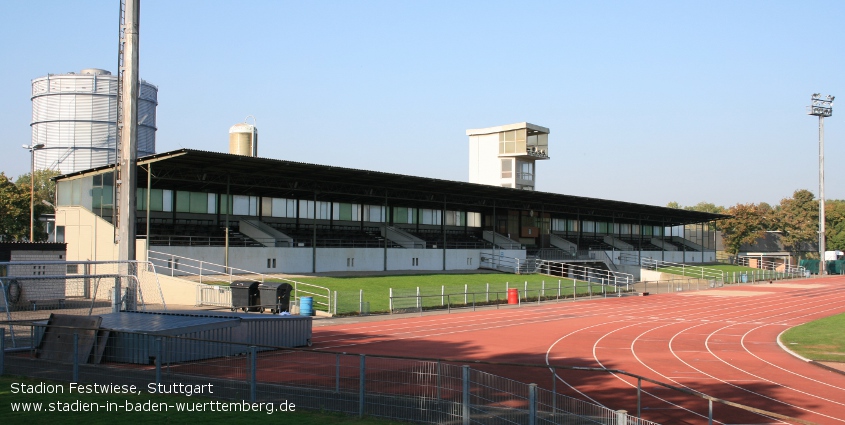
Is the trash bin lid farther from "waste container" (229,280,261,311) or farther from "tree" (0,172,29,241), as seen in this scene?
"tree" (0,172,29,241)

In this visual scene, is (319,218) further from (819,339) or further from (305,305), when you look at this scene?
(819,339)

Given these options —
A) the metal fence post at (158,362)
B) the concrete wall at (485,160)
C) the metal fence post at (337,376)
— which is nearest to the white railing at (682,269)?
the concrete wall at (485,160)

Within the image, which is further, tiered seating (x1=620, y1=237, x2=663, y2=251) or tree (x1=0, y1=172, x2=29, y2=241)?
tiered seating (x1=620, y1=237, x2=663, y2=251)

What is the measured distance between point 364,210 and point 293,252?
1469 cm

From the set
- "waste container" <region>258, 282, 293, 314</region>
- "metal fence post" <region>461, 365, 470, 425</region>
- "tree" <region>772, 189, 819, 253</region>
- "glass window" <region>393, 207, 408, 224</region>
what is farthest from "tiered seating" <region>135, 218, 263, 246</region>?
"tree" <region>772, 189, 819, 253</region>

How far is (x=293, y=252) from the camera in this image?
4812 cm

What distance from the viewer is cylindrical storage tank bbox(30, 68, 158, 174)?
8538 centimetres

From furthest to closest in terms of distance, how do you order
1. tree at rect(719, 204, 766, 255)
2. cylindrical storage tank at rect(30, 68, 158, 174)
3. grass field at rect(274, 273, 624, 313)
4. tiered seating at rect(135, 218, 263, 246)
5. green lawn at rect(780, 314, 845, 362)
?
tree at rect(719, 204, 766, 255) → cylindrical storage tank at rect(30, 68, 158, 174) → tiered seating at rect(135, 218, 263, 246) → grass field at rect(274, 273, 624, 313) → green lawn at rect(780, 314, 845, 362)

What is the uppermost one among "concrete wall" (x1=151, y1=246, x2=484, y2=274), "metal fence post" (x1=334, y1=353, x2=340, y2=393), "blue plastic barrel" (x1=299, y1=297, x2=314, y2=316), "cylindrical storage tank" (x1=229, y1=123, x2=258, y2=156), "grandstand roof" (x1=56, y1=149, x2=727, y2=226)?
"cylindrical storage tank" (x1=229, y1=123, x2=258, y2=156)

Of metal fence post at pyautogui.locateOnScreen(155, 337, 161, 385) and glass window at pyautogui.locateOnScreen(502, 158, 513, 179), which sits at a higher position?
glass window at pyautogui.locateOnScreen(502, 158, 513, 179)

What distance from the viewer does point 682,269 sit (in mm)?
76812

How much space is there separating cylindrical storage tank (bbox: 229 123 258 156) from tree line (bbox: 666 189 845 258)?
69.4 m

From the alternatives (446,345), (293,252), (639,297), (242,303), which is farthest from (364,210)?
(446,345)

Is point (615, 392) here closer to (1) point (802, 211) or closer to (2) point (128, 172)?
(2) point (128, 172)
